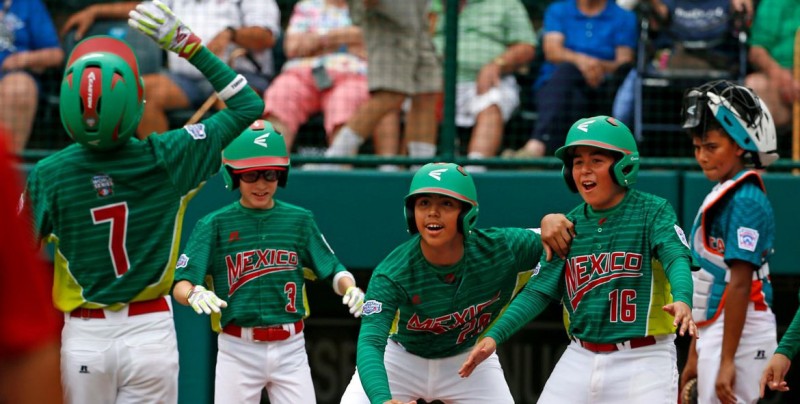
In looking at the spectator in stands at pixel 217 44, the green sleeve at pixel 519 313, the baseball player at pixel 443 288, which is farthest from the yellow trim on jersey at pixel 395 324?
the spectator in stands at pixel 217 44

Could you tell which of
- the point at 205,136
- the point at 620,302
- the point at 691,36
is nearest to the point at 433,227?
the point at 620,302

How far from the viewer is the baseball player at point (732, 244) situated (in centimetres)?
529

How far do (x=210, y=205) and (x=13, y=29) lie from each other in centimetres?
175

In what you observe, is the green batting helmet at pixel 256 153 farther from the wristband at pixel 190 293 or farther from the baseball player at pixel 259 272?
the wristband at pixel 190 293

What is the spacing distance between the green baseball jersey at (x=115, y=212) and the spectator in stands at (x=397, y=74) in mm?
2270

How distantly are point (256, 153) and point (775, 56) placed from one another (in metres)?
3.33

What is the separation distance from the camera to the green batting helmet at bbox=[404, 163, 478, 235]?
4.67 m

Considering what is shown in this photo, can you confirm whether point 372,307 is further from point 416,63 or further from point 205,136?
point 416,63

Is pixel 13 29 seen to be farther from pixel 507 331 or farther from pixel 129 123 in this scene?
pixel 507 331

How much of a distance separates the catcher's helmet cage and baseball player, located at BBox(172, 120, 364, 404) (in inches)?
68.0

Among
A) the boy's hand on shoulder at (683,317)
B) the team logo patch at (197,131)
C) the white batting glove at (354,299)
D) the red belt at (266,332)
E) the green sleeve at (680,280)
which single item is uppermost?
the team logo patch at (197,131)

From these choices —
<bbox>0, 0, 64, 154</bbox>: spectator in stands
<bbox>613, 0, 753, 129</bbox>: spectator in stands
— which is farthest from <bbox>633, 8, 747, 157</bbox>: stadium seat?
<bbox>0, 0, 64, 154</bbox>: spectator in stands

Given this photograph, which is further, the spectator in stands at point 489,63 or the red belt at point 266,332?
the spectator in stands at point 489,63

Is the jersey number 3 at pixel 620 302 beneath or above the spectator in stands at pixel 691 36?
beneath
